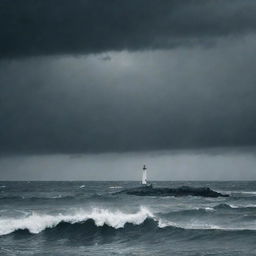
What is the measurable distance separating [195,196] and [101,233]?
46005 mm

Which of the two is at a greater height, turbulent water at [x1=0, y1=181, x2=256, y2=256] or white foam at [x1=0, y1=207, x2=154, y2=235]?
white foam at [x1=0, y1=207, x2=154, y2=235]

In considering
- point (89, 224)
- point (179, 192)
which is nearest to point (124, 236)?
point (89, 224)

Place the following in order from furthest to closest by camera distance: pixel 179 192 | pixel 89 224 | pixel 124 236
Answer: pixel 179 192 < pixel 89 224 < pixel 124 236

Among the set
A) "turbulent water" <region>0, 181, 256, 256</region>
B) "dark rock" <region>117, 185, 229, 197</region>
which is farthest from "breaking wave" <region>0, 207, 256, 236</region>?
"dark rock" <region>117, 185, 229, 197</region>

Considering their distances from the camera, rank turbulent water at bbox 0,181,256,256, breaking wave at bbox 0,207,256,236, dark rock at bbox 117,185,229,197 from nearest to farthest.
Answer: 1. turbulent water at bbox 0,181,256,256
2. breaking wave at bbox 0,207,256,236
3. dark rock at bbox 117,185,229,197

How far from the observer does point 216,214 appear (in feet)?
146

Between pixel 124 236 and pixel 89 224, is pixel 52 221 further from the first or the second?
Answer: pixel 124 236

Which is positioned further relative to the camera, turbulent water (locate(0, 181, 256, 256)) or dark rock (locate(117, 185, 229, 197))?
dark rock (locate(117, 185, 229, 197))

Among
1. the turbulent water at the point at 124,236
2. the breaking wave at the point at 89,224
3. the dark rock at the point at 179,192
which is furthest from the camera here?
the dark rock at the point at 179,192

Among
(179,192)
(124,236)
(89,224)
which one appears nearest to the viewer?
(124,236)

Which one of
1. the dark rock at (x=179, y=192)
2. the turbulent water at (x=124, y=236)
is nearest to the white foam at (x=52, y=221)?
the turbulent water at (x=124, y=236)

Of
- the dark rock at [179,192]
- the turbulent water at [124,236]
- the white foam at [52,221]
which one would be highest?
the dark rock at [179,192]

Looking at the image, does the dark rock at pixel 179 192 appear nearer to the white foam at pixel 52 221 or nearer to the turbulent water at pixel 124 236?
the turbulent water at pixel 124 236

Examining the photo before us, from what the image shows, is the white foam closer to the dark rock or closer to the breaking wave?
the breaking wave
